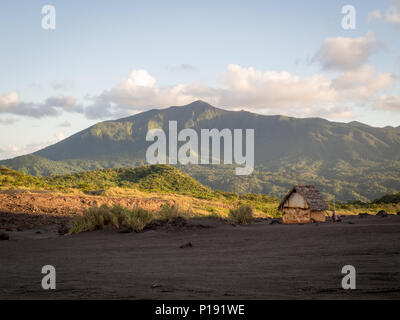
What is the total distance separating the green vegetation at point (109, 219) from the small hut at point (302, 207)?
7988 mm

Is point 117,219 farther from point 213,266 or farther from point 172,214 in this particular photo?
point 213,266

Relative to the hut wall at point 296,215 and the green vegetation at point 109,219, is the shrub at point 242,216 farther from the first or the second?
the green vegetation at point 109,219

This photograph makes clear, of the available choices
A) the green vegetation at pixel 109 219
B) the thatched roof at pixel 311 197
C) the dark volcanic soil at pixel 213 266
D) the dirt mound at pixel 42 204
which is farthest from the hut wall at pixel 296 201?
the dirt mound at pixel 42 204

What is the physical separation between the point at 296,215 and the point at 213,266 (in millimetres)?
13085

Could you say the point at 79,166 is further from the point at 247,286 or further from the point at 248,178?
the point at 247,286

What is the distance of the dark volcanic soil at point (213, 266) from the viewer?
15.3 feet

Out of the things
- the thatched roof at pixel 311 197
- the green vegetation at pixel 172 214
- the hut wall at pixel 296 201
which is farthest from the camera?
the hut wall at pixel 296 201

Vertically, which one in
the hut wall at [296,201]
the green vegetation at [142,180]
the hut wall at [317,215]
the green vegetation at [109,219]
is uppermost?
the green vegetation at [142,180]

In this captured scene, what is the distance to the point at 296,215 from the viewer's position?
62.4 feet

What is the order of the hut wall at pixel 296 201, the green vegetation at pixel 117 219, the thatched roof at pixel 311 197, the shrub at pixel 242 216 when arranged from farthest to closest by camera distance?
the hut wall at pixel 296 201 < the thatched roof at pixel 311 197 < the shrub at pixel 242 216 < the green vegetation at pixel 117 219

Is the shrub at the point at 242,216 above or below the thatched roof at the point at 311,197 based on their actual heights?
below

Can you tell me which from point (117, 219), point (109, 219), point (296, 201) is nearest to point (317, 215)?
point (296, 201)

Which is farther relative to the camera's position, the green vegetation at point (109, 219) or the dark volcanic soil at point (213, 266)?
the green vegetation at point (109, 219)

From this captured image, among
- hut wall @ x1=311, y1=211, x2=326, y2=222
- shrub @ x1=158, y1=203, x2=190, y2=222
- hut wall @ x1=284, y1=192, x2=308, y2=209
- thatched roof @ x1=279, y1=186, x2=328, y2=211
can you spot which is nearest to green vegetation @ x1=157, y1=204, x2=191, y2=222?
shrub @ x1=158, y1=203, x2=190, y2=222
